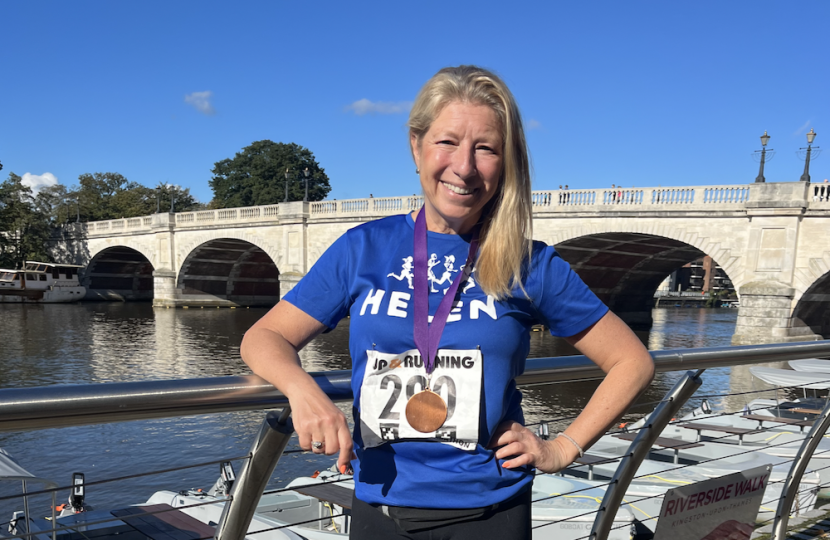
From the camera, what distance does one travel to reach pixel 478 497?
140cm

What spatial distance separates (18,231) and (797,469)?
5599 centimetres

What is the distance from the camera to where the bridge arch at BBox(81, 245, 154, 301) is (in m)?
48.5

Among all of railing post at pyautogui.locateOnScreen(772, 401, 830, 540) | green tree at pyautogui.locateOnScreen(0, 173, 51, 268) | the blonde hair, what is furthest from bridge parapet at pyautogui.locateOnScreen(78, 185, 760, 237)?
green tree at pyautogui.locateOnScreen(0, 173, 51, 268)

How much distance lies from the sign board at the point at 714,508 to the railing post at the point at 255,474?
54.6 inches

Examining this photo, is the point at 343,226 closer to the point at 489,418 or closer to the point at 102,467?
the point at 102,467

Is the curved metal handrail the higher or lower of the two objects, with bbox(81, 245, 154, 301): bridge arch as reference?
higher

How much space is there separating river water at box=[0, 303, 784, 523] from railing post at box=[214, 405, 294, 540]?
13cm

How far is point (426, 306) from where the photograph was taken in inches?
55.5

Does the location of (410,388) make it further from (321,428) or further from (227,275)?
(227,275)

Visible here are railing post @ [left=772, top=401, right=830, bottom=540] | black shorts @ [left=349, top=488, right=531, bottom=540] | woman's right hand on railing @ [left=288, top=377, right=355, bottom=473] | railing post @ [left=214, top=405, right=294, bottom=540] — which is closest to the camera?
woman's right hand on railing @ [left=288, top=377, right=355, bottom=473]

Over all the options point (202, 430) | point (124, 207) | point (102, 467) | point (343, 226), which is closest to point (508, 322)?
point (102, 467)

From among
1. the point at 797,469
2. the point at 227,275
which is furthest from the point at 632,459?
the point at 227,275

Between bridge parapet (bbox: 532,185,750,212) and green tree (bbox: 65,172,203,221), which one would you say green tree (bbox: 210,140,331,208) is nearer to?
green tree (bbox: 65,172,203,221)

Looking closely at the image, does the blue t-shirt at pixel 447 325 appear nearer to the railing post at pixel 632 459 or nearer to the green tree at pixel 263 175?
the railing post at pixel 632 459
